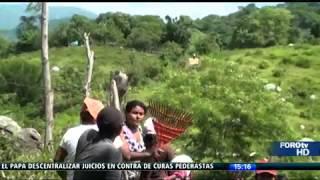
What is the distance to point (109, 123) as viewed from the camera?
8.27 ft

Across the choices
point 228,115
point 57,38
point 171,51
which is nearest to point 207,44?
point 171,51

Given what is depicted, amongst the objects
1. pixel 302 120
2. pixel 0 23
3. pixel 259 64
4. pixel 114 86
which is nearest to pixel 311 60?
pixel 259 64

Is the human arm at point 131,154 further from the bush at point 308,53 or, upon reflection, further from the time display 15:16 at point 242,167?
the bush at point 308,53

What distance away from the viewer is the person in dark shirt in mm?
2494

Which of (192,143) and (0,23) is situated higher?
(0,23)

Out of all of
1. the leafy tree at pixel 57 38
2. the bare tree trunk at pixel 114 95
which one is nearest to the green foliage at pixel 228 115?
the leafy tree at pixel 57 38

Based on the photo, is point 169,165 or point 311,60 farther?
point 311,60

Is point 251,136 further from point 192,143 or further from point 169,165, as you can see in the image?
point 169,165

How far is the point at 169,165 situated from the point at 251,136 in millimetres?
19412

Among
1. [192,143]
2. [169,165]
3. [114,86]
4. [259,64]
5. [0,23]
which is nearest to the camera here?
[169,165]

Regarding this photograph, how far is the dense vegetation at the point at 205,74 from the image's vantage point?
20.8 metres

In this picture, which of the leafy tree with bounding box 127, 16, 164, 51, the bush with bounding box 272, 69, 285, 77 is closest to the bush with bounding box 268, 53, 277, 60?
the bush with bounding box 272, 69, 285, 77

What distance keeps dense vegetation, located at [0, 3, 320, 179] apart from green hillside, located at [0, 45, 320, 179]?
45 mm

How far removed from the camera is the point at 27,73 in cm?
2769
